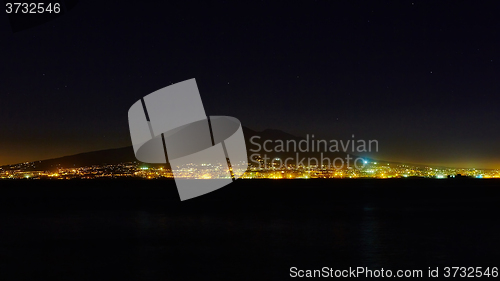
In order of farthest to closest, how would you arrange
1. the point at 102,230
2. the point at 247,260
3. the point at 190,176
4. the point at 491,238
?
the point at 190,176
the point at 102,230
the point at 491,238
the point at 247,260

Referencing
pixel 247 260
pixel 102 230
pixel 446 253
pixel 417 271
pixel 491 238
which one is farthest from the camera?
pixel 102 230

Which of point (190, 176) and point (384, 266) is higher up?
point (384, 266)

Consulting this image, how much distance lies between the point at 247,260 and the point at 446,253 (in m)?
6.24

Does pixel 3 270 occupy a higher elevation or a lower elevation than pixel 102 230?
higher

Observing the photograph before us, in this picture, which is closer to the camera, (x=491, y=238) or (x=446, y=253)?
(x=446, y=253)

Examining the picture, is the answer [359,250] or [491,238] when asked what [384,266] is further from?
[491,238]

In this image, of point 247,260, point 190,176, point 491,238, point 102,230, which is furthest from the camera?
point 190,176

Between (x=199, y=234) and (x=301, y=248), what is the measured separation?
559 cm

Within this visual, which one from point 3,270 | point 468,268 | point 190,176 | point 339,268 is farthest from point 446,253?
→ point 190,176

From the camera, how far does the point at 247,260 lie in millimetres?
17094

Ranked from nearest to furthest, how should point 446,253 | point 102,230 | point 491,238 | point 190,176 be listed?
point 446,253, point 491,238, point 102,230, point 190,176

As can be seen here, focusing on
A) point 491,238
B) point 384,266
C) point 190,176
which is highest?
point 384,266

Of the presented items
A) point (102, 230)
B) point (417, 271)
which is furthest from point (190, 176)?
point (417, 271)

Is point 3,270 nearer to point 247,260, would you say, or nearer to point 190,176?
point 247,260
